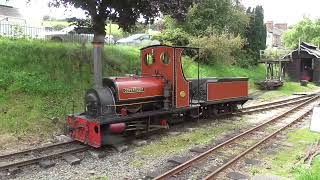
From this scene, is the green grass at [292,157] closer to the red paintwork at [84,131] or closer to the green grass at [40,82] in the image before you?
the red paintwork at [84,131]

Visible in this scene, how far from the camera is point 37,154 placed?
1028 cm

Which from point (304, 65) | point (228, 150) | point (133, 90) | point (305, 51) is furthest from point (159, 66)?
point (304, 65)

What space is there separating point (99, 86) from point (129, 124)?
4.72 feet

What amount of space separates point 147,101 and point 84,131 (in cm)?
244

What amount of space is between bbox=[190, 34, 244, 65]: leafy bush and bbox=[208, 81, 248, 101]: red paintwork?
9706 mm

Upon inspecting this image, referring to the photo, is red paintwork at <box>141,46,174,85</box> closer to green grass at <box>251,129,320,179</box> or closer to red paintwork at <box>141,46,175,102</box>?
red paintwork at <box>141,46,175,102</box>

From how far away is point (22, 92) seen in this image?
533 inches

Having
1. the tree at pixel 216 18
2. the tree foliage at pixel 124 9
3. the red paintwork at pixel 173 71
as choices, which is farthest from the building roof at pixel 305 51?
the red paintwork at pixel 173 71

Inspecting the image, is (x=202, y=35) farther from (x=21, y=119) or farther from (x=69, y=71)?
(x=21, y=119)

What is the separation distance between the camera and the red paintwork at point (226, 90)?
15086mm

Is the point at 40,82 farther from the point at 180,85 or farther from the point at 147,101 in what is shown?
the point at 180,85

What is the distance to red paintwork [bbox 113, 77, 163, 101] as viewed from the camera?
11.6 m

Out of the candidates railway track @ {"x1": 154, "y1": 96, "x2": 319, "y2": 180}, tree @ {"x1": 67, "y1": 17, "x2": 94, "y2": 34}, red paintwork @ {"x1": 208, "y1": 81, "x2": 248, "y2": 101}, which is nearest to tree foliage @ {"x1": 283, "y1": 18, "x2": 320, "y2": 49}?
red paintwork @ {"x1": 208, "y1": 81, "x2": 248, "y2": 101}

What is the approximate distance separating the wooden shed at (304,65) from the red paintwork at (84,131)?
31381 millimetres
